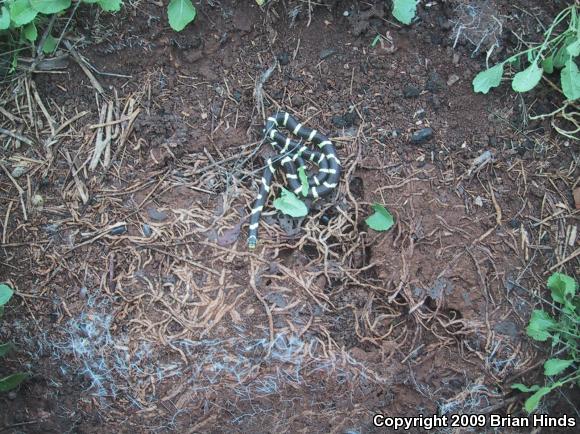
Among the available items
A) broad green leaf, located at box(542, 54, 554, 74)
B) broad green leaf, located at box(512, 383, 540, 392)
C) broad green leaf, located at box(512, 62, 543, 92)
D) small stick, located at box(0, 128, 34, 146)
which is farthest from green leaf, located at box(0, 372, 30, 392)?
broad green leaf, located at box(542, 54, 554, 74)

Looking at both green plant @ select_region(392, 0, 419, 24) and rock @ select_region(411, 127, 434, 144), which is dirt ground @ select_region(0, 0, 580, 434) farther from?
green plant @ select_region(392, 0, 419, 24)

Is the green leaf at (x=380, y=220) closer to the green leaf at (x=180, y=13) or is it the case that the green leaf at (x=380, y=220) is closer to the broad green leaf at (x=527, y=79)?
the broad green leaf at (x=527, y=79)

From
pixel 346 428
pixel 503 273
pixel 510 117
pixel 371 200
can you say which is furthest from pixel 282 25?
pixel 346 428

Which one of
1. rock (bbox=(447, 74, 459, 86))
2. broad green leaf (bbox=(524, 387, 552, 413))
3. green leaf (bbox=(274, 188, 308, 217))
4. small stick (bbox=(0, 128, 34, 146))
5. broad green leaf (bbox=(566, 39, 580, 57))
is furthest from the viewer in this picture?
rock (bbox=(447, 74, 459, 86))

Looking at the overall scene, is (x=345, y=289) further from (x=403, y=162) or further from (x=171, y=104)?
(x=171, y=104)

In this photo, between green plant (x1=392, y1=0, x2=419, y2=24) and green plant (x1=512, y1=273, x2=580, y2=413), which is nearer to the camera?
green plant (x1=512, y1=273, x2=580, y2=413)

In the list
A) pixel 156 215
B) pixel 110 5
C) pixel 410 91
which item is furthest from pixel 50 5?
pixel 410 91
